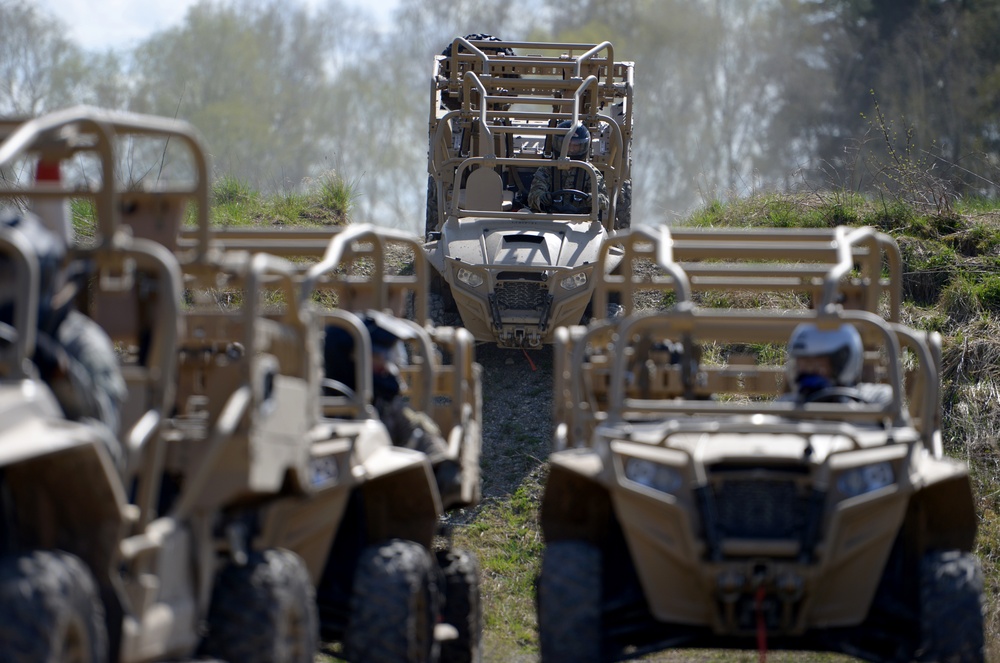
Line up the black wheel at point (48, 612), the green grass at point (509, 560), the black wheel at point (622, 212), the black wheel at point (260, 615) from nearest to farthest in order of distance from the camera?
the black wheel at point (48, 612) < the black wheel at point (260, 615) < the green grass at point (509, 560) < the black wheel at point (622, 212)

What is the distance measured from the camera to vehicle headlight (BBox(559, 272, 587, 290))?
10945 millimetres

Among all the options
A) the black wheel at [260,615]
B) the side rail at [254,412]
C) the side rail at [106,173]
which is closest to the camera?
the side rail at [106,173]

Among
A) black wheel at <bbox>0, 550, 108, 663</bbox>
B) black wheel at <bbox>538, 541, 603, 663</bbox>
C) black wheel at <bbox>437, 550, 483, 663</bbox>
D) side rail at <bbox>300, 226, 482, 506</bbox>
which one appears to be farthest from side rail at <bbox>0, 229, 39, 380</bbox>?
black wheel at <bbox>437, 550, 483, 663</bbox>

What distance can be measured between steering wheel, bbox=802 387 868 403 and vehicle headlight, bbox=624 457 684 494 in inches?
38.1

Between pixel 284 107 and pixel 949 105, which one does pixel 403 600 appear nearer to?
pixel 949 105

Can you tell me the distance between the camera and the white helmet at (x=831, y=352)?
20.6 ft

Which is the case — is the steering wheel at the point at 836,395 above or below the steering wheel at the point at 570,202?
below

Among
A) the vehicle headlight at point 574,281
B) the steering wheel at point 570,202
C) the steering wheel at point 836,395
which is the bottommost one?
the steering wheel at point 836,395

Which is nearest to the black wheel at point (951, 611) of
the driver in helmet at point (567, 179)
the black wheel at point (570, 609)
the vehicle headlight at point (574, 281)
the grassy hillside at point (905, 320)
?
the black wheel at point (570, 609)

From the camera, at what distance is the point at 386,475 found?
6133 mm

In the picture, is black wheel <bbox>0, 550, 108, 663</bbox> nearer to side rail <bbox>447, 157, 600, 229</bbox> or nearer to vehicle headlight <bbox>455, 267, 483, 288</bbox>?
vehicle headlight <bbox>455, 267, 483, 288</bbox>

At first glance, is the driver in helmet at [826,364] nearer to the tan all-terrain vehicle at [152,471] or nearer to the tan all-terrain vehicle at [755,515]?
the tan all-terrain vehicle at [755,515]

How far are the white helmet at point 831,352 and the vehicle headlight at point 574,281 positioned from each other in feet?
15.2

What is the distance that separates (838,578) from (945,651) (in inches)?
16.6
